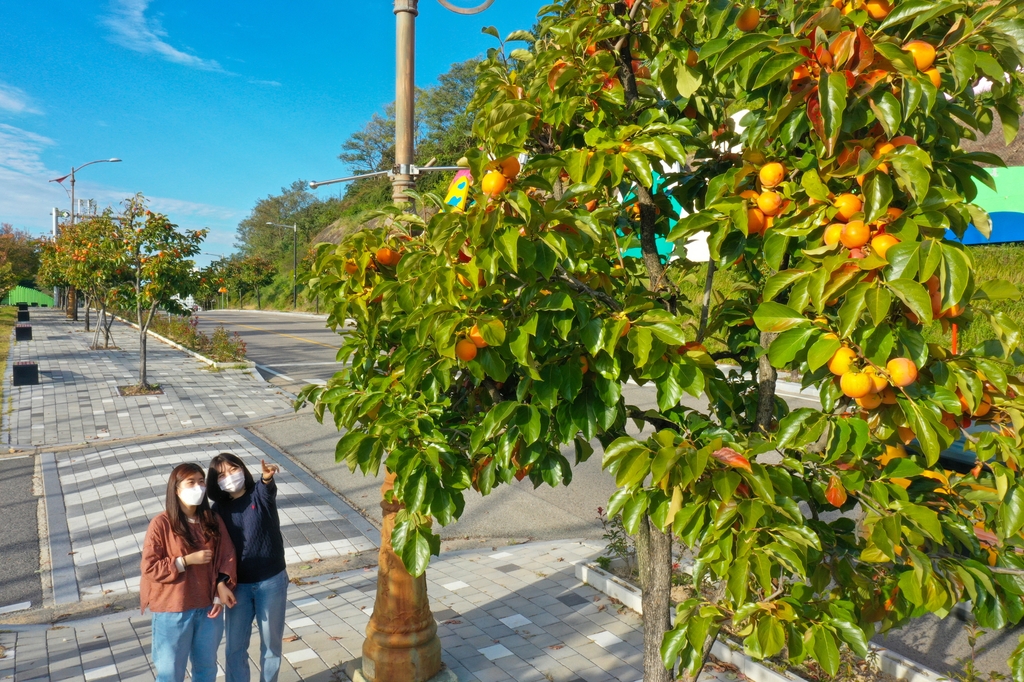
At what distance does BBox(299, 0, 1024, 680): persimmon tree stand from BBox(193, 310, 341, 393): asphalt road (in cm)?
1120

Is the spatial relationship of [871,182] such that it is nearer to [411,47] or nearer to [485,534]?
[411,47]

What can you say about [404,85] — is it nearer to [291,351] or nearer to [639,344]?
[639,344]

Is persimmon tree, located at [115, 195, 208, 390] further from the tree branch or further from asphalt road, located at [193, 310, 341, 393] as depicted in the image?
the tree branch

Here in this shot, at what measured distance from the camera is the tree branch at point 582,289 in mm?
2449

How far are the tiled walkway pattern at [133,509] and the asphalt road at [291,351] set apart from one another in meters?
3.64

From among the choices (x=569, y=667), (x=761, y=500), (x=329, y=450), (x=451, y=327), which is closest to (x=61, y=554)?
(x=329, y=450)

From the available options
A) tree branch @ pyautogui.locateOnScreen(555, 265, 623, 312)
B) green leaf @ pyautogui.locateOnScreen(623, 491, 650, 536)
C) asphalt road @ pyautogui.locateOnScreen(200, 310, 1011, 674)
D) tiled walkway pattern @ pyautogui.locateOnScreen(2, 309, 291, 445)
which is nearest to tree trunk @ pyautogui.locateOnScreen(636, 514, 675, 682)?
green leaf @ pyautogui.locateOnScreen(623, 491, 650, 536)

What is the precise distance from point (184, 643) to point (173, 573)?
0.42m

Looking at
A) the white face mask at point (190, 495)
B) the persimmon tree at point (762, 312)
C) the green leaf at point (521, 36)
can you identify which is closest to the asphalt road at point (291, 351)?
the white face mask at point (190, 495)

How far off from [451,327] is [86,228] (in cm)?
2477

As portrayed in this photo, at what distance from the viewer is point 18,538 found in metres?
7.73

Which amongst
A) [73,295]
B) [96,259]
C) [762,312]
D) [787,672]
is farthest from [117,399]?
[73,295]

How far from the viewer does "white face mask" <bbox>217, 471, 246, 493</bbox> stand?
437cm

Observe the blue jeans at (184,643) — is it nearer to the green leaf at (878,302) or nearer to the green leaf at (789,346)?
the green leaf at (789,346)
